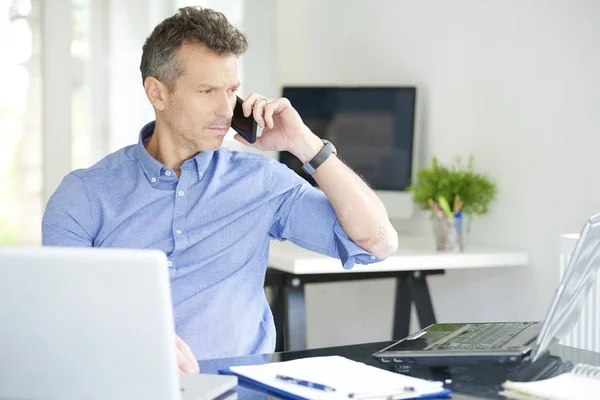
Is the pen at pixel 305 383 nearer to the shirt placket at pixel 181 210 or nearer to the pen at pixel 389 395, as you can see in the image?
the pen at pixel 389 395

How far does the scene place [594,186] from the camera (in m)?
2.83

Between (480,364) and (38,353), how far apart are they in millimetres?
713

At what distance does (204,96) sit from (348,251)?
0.49 meters

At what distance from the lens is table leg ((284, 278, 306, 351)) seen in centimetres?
306

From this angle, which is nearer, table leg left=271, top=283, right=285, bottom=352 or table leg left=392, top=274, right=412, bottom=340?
table leg left=271, top=283, right=285, bottom=352

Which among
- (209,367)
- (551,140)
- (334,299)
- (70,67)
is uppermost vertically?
(70,67)

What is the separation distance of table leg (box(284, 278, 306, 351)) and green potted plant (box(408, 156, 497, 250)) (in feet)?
1.76

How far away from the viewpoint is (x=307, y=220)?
2047 mm

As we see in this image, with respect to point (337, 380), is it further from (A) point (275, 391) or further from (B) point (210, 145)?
(B) point (210, 145)

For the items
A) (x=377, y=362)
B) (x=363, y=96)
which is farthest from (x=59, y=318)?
(x=363, y=96)

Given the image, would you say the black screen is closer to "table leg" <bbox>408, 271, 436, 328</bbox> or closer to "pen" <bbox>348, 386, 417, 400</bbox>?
"table leg" <bbox>408, 271, 436, 328</bbox>

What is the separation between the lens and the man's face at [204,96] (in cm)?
201

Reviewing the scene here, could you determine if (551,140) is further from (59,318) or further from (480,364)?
(59,318)

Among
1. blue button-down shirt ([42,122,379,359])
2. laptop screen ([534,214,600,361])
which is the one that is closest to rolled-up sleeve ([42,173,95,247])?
blue button-down shirt ([42,122,379,359])
